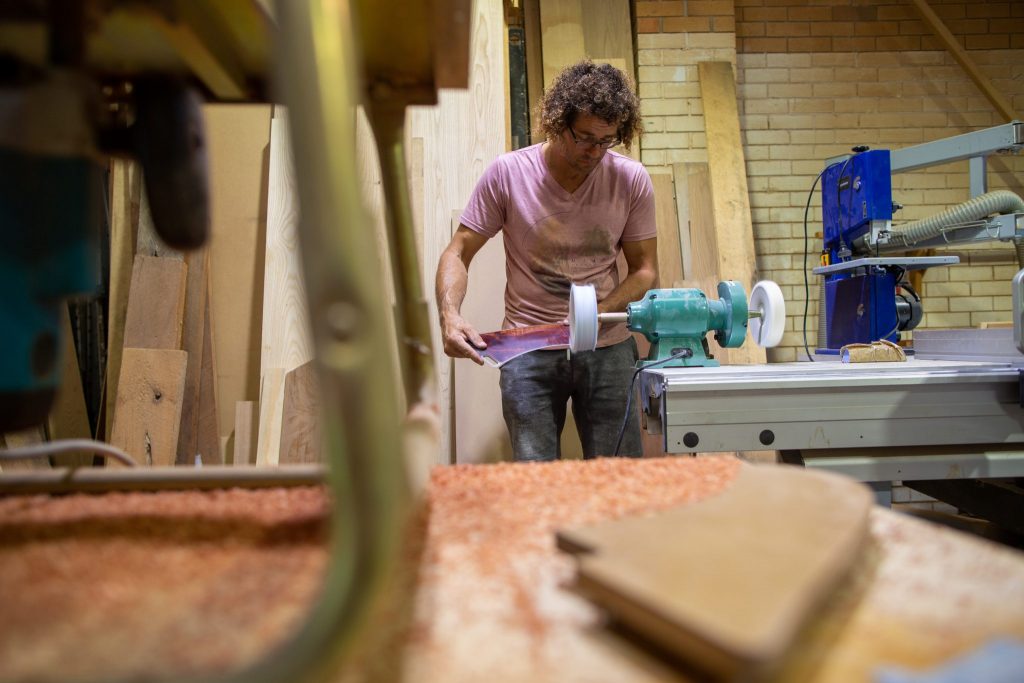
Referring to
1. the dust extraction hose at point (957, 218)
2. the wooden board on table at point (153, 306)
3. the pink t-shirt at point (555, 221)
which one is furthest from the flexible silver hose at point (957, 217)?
the wooden board on table at point (153, 306)

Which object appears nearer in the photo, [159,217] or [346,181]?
[346,181]

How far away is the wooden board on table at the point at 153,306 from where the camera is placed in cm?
255

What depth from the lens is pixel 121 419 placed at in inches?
95.2

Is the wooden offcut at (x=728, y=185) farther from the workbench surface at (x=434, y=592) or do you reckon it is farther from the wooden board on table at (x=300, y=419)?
the workbench surface at (x=434, y=592)

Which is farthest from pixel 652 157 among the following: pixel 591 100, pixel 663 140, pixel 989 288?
pixel 989 288

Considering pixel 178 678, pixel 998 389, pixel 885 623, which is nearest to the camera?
pixel 178 678

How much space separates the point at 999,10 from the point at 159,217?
199 inches

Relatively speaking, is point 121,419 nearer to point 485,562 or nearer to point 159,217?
point 159,217

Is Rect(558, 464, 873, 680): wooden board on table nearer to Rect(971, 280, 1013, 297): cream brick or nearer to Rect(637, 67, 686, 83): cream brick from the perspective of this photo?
Rect(637, 67, 686, 83): cream brick

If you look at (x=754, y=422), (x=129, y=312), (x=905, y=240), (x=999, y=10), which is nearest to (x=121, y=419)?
(x=129, y=312)

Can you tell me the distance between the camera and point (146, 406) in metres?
2.43

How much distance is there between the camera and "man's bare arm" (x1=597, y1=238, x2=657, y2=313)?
238 centimetres

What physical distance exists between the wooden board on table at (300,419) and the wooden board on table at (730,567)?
209cm

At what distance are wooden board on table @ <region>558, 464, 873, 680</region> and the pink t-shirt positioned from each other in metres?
1.73
